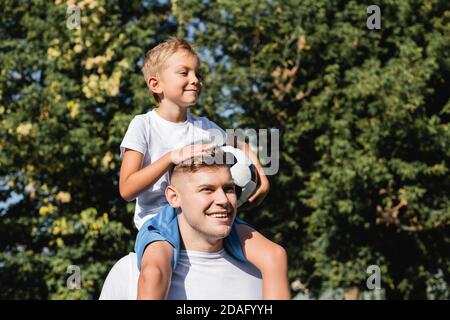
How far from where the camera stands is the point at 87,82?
12.9 meters

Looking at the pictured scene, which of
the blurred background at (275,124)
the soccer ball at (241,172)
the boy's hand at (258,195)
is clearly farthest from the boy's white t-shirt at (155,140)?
the blurred background at (275,124)

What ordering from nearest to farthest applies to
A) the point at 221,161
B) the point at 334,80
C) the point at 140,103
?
the point at 221,161, the point at 140,103, the point at 334,80

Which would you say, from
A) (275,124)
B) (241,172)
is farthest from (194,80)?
(275,124)

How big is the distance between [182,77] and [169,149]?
385mm

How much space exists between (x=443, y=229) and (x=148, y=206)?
10.5m

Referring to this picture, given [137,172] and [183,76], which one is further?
[183,76]

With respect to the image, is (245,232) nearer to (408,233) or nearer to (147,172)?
(147,172)

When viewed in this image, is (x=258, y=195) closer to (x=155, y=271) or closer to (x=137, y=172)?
(x=137, y=172)

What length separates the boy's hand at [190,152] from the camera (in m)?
3.86

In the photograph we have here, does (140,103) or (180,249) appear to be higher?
(140,103)

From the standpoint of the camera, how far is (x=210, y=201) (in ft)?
12.5

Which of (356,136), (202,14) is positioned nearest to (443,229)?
(356,136)

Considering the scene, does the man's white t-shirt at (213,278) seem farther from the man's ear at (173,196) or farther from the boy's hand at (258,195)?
the boy's hand at (258,195)

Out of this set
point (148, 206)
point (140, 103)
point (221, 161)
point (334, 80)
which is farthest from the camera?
point (334, 80)
